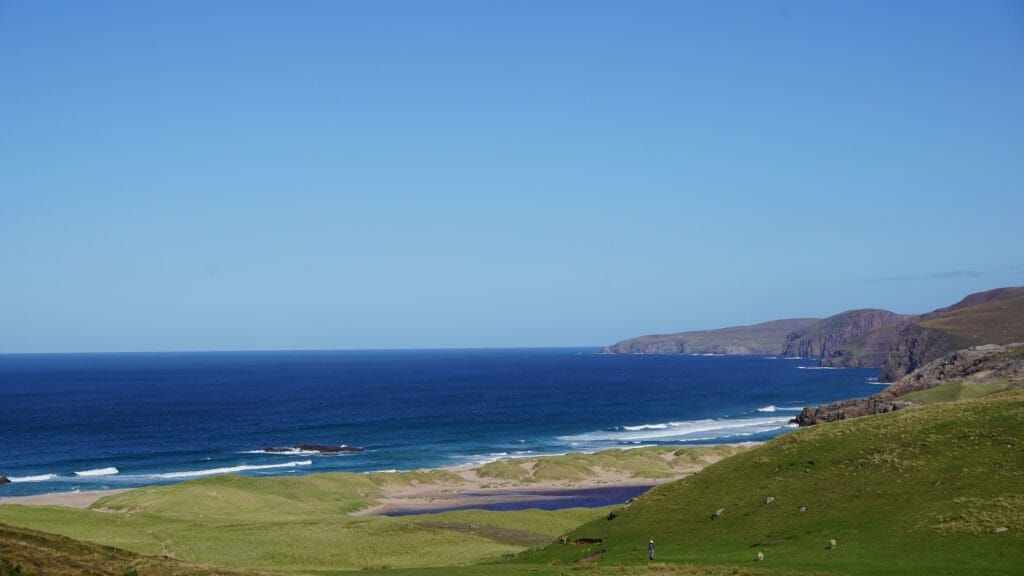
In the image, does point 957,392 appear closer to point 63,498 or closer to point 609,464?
point 609,464

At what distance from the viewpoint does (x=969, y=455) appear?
43719 mm

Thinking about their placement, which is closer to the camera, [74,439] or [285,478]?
[285,478]

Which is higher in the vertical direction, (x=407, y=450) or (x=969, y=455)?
(x=969, y=455)

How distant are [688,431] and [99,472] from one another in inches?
3902

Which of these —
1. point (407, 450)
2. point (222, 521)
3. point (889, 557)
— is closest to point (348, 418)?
point (407, 450)

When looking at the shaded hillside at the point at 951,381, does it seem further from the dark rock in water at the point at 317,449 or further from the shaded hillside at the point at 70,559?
the shaded hillside at the point at 70,559

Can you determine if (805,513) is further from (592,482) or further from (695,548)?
(592,482)

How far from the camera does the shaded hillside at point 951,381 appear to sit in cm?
12296

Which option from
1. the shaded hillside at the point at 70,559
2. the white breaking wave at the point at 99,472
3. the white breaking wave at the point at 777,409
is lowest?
the white breaking wave at the point at 777,409

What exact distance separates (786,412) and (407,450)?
91.2 m

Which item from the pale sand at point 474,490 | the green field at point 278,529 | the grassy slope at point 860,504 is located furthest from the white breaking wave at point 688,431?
the grassy slope at point 860,504

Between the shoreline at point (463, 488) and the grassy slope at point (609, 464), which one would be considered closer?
the shoreline at point (463, 488)

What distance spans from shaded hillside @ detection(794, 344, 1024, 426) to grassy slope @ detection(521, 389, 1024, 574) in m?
78.4

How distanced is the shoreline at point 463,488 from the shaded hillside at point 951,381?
1546 inches
